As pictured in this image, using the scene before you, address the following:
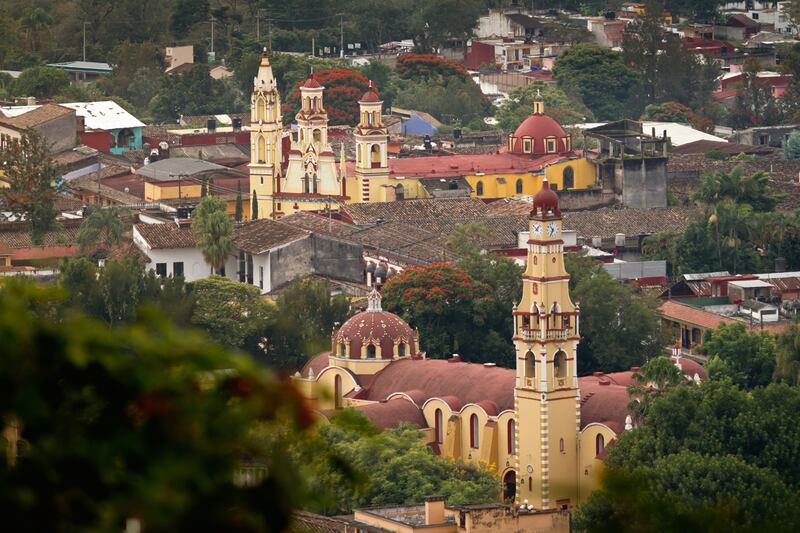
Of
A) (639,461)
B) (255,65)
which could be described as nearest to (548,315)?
(639,461)

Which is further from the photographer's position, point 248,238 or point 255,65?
point 255,65

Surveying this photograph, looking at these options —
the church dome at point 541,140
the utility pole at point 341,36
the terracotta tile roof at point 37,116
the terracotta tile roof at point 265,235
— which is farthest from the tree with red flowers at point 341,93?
the terracotta tile roof at point 265,235

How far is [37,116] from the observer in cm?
7869

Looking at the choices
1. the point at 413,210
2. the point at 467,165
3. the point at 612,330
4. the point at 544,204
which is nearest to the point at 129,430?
the point at 544,204

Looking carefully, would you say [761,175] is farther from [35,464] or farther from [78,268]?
[35,464]

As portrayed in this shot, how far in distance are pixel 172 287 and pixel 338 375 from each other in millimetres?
7211

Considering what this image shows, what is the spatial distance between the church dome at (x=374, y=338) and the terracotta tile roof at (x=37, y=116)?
34960 millimetres

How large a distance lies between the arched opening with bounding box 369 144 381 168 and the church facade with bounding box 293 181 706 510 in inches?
1081

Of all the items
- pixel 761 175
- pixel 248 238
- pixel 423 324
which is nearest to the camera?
pixel 423 324

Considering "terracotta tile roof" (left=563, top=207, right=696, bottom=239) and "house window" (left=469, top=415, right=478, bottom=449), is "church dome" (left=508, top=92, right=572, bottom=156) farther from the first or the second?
"house window" (left=469, top=415, right=478, bottom=449)

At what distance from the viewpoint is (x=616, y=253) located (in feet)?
204

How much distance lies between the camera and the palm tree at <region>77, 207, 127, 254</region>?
195 feet

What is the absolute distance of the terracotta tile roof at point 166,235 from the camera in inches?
2323

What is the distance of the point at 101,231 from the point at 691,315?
15.1 m
